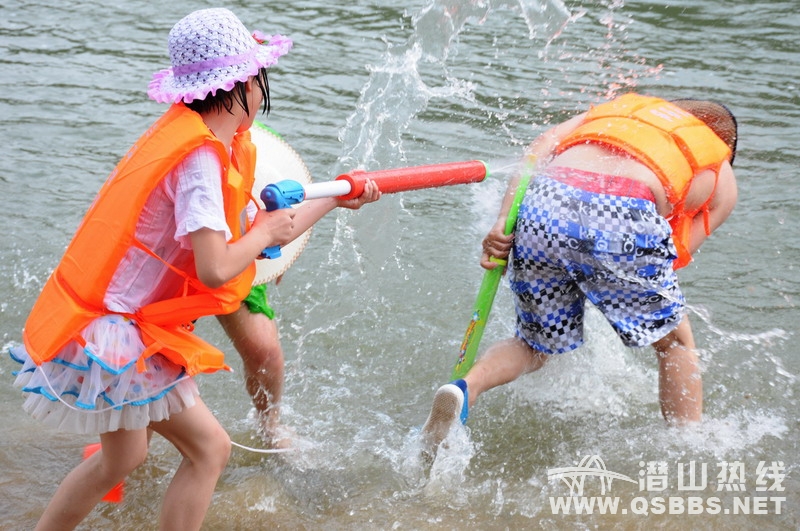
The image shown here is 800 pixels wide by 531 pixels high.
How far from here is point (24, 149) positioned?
6.29 meters

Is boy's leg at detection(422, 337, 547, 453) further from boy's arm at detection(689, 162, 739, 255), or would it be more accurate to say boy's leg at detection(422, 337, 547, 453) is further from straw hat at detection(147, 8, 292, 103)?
straw hat at detection(147, 8, 292, 103)

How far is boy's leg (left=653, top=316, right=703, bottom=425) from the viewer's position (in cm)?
349

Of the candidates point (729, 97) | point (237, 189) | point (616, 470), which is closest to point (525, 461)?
point (616, 470)

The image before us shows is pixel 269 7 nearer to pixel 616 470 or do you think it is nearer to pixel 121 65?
pixel 121 65

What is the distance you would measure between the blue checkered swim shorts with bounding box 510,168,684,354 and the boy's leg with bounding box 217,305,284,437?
0.92 metres

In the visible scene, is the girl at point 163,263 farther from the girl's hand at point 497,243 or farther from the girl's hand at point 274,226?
the girl's hand at point 497,243

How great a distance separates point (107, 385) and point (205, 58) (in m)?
0.90

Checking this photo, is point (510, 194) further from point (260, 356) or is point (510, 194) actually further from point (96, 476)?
point (96, 476)

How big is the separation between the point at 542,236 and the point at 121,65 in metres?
5.59

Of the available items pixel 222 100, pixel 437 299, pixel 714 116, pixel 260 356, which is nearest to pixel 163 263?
pixel 222 100

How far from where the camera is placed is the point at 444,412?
3332mm

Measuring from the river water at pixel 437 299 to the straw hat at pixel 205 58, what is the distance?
4.95ft

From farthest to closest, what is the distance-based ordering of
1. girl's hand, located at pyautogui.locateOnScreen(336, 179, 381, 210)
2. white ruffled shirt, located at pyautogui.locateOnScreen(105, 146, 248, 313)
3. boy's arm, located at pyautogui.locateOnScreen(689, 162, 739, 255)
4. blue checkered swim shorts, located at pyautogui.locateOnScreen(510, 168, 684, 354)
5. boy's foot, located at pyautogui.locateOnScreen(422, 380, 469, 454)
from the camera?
boy's arm, located at pyautogui.locateOnScreen(689, 162, 739, 255) → boy's foot, located at pyautogui.locateOnScreen(422, 380, 469, 454) → blue checkered swim shorts, located at pyautogui.locateOnScreen(510, 168, 684, 354) → girl's hand, located at pyautogui.locateOnScreen(336, 179, 381, 210) → white ruffled shirt, located at pyautogui.locateOnScreen(105, 146, 248, 313)

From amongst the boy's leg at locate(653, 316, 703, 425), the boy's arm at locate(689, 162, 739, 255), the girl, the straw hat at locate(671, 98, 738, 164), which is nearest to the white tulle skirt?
the girl
